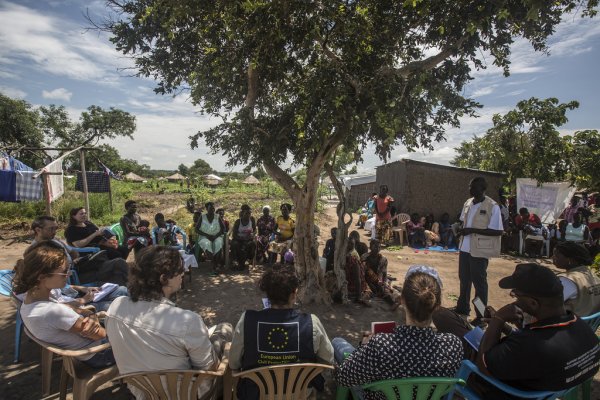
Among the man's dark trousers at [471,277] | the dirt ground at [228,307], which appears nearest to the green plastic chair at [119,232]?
the dirt ground at [228,307]

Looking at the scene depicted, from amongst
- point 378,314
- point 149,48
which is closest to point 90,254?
point 149,48

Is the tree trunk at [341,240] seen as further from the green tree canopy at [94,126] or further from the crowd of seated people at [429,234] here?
the green tree canopy at [94,126]

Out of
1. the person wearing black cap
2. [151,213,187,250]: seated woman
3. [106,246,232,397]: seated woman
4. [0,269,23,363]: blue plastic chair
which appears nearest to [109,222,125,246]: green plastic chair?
[151,213,187,250]: seated woman

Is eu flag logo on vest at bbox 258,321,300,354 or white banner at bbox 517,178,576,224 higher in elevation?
white banner at bbox 517,178,576,224

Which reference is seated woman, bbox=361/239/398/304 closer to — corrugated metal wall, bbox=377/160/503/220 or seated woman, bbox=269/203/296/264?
seated woman, bbox=269/203/296/264

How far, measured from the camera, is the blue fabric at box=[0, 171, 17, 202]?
8102 millimetres

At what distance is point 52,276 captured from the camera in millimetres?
2518

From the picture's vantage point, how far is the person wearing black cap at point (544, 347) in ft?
6.24

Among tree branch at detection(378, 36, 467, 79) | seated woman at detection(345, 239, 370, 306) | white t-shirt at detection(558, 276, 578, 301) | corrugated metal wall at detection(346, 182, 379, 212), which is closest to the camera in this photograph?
white t-shirt at detection(558, 276, 578, 301)

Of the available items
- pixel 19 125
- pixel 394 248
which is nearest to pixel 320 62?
pixel 394 248

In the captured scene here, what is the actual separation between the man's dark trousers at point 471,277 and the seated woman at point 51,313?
14.4 feet

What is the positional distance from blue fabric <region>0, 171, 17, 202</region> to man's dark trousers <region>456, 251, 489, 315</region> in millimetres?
10178

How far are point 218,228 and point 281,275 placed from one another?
5.15 meters

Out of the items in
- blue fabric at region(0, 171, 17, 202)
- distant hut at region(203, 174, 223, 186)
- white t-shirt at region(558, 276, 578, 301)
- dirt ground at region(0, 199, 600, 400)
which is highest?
distant hut at region(203, 174, 223, 186)
